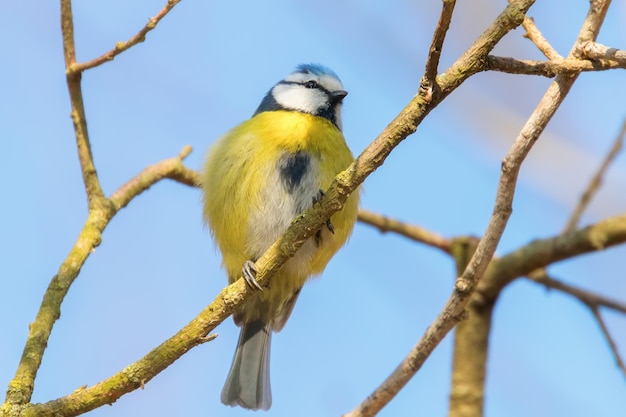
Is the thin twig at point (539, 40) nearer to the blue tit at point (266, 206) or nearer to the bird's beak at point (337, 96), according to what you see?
the blue tit at point (266, 206)

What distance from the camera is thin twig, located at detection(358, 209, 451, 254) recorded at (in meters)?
3.77

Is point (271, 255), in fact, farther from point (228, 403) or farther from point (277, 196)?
point (228, 403)

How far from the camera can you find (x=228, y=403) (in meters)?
3.36

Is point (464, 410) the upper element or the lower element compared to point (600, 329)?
lower

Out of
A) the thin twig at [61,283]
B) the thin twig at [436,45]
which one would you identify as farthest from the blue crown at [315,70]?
the thin twig at [436,45]

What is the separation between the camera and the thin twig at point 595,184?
316cm

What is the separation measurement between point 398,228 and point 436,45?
1978 millimetres

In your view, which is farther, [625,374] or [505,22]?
[625,374]

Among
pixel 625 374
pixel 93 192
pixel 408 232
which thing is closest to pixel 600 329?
pixel 625 374

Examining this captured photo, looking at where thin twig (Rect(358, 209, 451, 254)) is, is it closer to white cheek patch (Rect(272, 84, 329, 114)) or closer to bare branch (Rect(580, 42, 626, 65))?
white cheek patch (Rect(272, 84, 329, 114))

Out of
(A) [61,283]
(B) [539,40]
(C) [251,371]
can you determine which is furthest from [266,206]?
(B) [539,40]

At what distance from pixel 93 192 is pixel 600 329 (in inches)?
78.3

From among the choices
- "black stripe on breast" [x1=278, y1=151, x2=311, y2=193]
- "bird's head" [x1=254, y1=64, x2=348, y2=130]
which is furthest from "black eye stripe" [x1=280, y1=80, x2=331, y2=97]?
"black stripe on breast" [x1=278, y1=151, x2=311, y2=193]

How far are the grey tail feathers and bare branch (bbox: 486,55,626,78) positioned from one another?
74.6 inches
